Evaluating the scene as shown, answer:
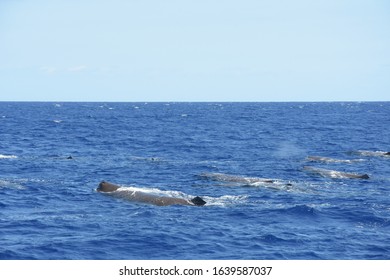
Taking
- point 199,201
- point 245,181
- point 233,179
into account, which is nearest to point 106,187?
point 199,201

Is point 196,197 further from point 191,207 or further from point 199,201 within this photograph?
point 191,207

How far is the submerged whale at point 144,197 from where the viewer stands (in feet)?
111

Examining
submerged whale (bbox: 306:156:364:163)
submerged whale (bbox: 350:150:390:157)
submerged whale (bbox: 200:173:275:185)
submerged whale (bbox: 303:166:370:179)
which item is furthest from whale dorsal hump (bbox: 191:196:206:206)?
submerged whale (bbox: 350:150:390:157)

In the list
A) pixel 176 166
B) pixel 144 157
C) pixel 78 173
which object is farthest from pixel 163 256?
pixel 144 157

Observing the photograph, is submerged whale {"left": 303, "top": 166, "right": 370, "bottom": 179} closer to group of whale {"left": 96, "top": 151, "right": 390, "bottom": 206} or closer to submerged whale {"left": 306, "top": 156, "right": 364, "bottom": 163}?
group of whale {"left": 96, "top": 151, "right": 390, "bottom": 206}

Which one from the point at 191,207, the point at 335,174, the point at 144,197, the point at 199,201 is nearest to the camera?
the point at 191,207

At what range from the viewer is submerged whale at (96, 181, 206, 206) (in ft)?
111

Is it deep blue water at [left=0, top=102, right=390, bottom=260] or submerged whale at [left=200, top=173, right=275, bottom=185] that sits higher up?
submerged whale at [left=200, top=173, right=275, bottom=185]

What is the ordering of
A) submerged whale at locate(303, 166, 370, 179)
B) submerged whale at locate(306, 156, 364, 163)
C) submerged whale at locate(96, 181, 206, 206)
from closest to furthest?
1. submerged whale at locate(96, 181, 206, 206)
2. submerged whale at locate(303, 166, 370, 179)
3. submerged whale at locate(306, 156, 364, 163)

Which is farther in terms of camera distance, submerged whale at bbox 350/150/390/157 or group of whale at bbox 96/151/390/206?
submerged whale at bbox 350/150/390/157

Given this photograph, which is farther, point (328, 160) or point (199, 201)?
point (328, 160)

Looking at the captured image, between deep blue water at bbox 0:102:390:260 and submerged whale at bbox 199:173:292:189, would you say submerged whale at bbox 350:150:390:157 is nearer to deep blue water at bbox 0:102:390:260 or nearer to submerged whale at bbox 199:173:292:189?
deep blue water at bbox 0:102:390:260

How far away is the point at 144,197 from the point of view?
3516 centimetres

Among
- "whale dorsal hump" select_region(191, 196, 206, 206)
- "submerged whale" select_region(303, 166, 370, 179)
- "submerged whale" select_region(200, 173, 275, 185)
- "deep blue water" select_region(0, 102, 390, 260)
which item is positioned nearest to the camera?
"deep blue water" select_region(0, 102, 390, 260)
